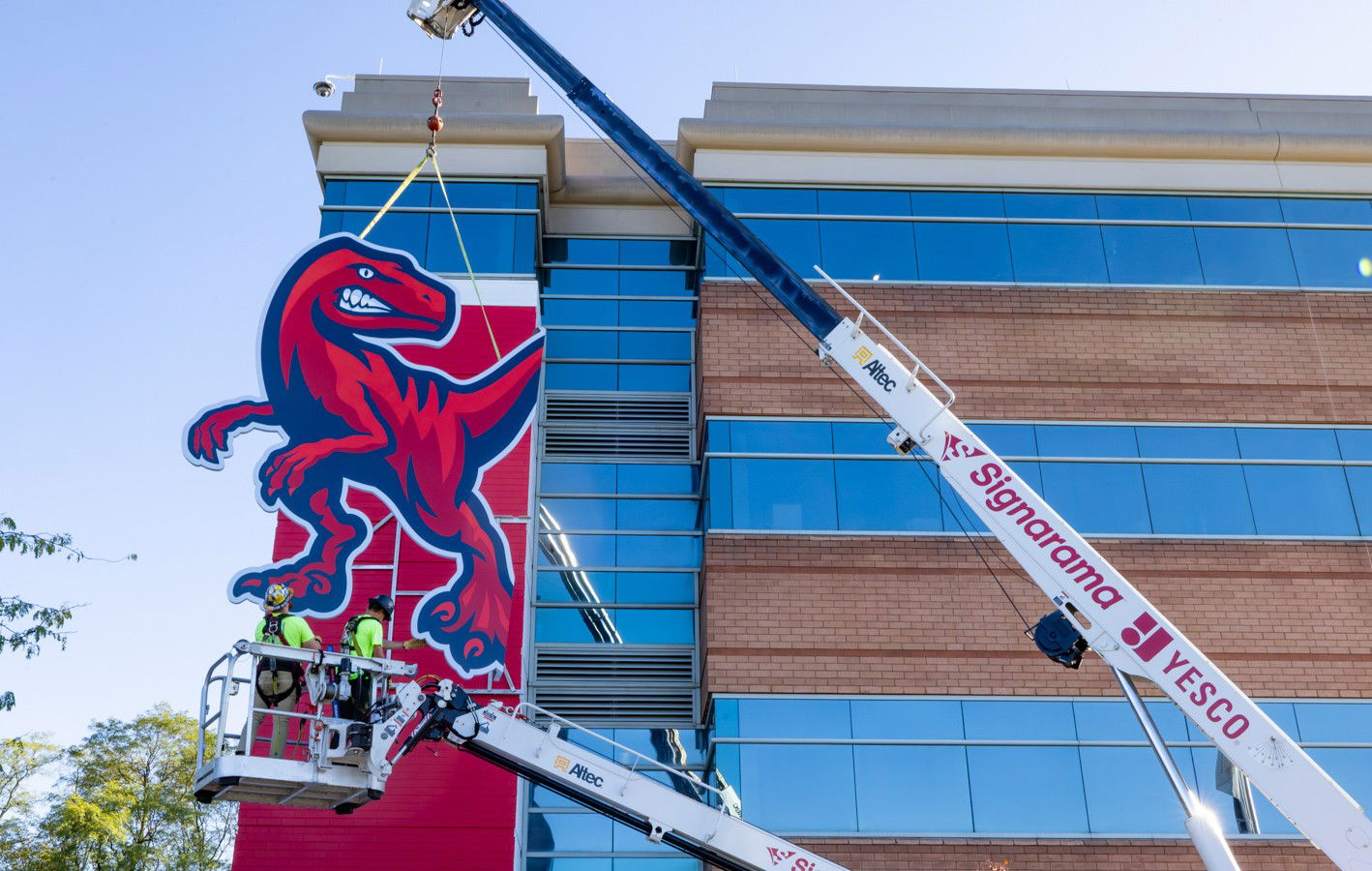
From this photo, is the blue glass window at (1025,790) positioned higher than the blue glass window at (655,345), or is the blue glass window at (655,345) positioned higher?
the blue glass window at (655,345)

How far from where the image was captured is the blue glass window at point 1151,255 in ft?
74.7

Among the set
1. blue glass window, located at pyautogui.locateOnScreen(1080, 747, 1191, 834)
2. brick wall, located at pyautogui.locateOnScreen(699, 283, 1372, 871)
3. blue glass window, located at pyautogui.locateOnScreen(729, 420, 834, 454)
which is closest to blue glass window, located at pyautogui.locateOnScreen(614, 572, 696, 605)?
brick wall, located at pyautogui.locateOnScreen(699, 283, 1372, 871)

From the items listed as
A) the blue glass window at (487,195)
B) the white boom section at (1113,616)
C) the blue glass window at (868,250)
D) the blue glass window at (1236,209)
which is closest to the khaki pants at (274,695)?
the white boom section at (1113,616)

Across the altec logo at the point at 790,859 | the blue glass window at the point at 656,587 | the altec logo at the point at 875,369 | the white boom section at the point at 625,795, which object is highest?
the blue glass window at the point at 656,587

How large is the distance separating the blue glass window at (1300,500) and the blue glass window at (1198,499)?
0.76ft

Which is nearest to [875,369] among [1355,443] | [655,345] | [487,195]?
[655,345]

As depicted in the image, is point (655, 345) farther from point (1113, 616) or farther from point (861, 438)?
point (1113, 616)

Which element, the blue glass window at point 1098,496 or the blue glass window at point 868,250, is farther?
the blue glass window at point 868,250

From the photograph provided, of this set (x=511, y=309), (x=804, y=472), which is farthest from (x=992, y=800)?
(x=511, y=309)

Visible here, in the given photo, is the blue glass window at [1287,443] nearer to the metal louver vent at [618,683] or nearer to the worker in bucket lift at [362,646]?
the metal louver vent at [618,683]

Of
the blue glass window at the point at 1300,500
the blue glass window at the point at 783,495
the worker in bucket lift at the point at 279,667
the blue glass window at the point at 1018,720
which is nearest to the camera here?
the worker in bucket lift at the point at 279,667

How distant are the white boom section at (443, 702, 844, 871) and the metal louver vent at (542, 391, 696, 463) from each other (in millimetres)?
9222

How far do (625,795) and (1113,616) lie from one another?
5256 mm

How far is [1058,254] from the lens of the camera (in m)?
22.9
